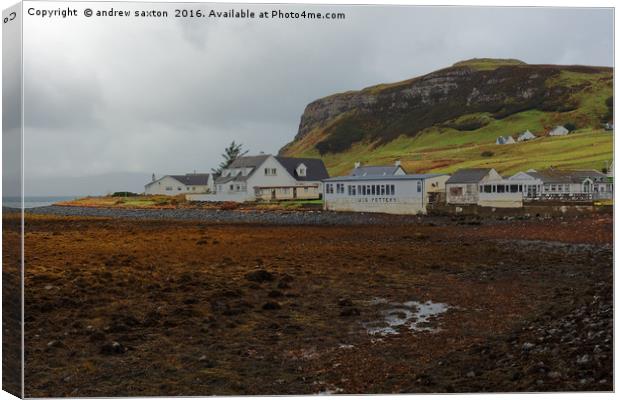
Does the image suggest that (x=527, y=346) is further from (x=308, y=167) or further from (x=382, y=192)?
(x=308, y=167)

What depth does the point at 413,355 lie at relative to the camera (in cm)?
725

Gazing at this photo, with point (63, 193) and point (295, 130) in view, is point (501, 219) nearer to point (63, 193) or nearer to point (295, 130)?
point (295, 130)

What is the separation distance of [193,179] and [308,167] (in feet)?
4.36

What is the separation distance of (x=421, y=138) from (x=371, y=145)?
587 mm

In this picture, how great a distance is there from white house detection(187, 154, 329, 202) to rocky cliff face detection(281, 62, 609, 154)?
0.73 ft

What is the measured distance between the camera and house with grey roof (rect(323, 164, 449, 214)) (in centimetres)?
791

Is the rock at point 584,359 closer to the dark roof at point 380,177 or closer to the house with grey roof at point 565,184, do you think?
the house with grey roof at point 565,184

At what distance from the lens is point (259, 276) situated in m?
7.76

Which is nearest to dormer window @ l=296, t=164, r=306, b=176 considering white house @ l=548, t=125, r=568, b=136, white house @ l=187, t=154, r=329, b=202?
white house @ l=187, t=154, r=329, b=202

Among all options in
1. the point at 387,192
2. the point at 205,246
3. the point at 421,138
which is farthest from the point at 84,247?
the point at 421,138

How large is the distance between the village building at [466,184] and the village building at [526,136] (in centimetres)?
47

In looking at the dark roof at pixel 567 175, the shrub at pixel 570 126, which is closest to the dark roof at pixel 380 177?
the dark roof at pixel 567 175

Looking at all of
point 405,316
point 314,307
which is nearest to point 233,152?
point 314,307

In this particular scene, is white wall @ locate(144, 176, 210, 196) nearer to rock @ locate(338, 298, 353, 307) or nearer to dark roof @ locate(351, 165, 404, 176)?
dark roof @ locate(351, 165, 404, 176)
